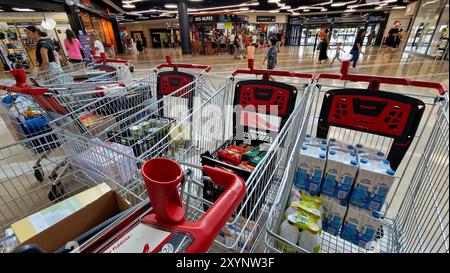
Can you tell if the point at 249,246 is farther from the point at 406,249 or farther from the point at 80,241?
the point at 406,249

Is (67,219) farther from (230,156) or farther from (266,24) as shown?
(266,24)

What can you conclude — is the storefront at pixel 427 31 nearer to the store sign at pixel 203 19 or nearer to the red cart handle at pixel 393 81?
the red cart handle at pixel 393 81

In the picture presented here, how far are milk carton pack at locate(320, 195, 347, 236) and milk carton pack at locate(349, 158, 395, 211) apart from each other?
0.08 metres

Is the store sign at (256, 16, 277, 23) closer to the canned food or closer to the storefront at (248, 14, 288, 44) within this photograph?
the storefront at (248, 14, 288, 44)

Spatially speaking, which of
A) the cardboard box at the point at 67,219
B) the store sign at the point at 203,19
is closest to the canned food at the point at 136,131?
the cardboard box at the point at 67,219

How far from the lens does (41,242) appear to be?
3.22ft

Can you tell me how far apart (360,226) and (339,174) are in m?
0.39

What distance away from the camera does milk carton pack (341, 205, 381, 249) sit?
1.46m

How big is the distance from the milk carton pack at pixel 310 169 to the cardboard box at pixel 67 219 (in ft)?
3.81

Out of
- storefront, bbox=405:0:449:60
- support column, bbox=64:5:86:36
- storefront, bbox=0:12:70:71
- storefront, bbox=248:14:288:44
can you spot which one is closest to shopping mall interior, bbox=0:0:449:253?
support column, bbox=64:5:86:36

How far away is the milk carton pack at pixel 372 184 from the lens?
1.38 m

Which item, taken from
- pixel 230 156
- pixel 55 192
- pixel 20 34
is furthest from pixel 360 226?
pixel 20 34

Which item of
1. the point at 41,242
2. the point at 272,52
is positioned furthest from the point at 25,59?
the point at 41,242
